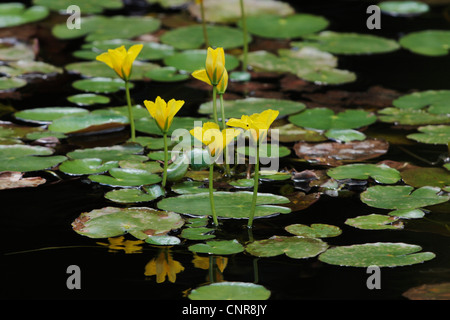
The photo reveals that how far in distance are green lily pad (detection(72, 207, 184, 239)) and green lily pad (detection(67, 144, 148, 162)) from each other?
0.32 m

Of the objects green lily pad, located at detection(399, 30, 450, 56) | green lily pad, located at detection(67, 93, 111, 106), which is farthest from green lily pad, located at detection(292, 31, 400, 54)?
green lily pad, located at detection(67, 93, 111, 106)

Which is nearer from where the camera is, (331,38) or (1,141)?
(1,141)

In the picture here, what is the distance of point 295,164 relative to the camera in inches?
78.5

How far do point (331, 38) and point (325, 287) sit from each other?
76.1 inches

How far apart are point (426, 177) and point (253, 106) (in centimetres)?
71

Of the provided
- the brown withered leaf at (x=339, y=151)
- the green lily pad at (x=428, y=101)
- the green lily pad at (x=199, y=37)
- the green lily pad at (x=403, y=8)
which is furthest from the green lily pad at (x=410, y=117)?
the green lily pad at (x=403, y=8)

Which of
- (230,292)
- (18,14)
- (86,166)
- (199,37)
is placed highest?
(18,14)

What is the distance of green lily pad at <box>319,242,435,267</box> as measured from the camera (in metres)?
1.46

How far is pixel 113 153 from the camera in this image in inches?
79.0

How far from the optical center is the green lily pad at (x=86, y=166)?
1.90 m

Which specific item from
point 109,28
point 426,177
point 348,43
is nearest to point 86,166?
point 426,177

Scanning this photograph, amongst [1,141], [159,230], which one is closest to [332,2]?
[1,141]

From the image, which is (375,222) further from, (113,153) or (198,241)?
(113,153)
